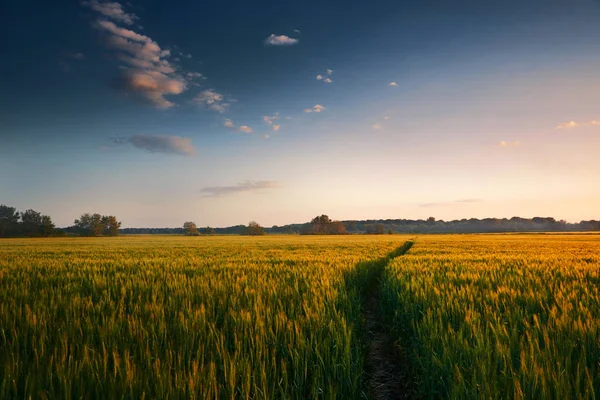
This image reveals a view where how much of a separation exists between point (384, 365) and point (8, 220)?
160399mm

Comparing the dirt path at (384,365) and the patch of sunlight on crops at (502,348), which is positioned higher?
the patch of sunlight on crops at (502,348)

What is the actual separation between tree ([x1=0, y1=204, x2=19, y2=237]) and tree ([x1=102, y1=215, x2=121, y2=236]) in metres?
27.4

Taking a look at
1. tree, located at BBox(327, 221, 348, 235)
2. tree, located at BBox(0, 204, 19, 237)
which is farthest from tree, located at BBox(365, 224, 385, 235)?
tree, located at BBox(0, 204, 19, 237)

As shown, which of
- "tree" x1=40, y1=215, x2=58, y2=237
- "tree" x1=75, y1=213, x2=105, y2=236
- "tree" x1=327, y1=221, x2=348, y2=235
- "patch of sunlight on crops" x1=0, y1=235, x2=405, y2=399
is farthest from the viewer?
"tree" x1=327, y1=221, x2=348, y2=235

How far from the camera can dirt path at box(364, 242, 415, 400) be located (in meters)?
3.17

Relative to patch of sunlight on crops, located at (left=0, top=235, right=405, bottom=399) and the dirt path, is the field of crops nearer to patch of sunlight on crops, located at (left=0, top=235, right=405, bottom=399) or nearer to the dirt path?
patch of sunlight on crops, located at (left=0, top=235, right=405, bottom=399)

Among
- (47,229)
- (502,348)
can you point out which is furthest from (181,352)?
(47,229)

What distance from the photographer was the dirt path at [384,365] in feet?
10.4

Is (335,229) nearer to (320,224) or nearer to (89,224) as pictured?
(320,224)

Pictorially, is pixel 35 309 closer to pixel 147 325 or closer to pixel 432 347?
pixel 147 325

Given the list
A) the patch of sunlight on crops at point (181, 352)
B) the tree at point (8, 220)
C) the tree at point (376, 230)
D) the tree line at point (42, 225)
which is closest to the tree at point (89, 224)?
the tree line at point (42, 225)

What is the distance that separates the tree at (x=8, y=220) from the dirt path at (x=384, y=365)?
14507 cm

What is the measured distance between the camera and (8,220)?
118 meters

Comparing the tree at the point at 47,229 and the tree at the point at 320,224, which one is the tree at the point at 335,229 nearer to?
the tree at the point at 320,224
